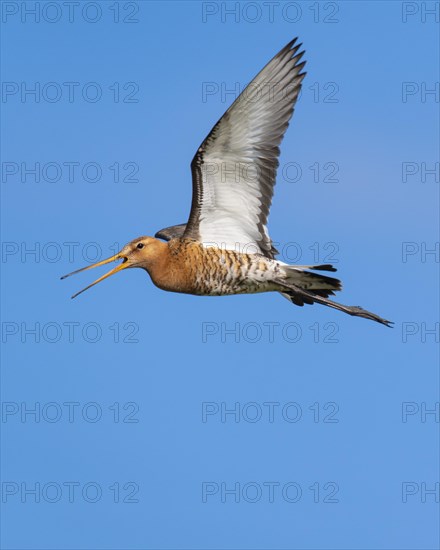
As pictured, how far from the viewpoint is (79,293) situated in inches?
699

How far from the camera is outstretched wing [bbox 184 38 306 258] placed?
16.7 metres

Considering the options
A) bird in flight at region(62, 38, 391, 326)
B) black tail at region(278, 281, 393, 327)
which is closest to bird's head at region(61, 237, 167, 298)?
bird in flight at region(62, 38, 391, 326)

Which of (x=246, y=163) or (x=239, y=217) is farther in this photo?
(x=239, y=217)

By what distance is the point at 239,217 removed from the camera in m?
17.7

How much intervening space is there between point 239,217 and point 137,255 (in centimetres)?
135

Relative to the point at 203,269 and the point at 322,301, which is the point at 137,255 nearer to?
the point at 203,269

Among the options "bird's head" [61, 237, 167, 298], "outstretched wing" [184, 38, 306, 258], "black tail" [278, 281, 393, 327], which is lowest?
"black tail" [278, 281, 393, 327]

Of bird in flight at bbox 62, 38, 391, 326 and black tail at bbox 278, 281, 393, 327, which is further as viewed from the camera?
black tail at bbox 278, 281, 393, 327

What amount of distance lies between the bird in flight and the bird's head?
12 mm

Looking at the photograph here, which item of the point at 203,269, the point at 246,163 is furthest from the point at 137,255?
the point at 246,163

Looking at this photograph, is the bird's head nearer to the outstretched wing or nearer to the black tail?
the outstretched wing

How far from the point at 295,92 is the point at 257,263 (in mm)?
2169

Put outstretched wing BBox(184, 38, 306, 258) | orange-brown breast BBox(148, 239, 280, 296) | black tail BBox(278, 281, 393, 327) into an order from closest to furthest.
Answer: outstretched wing BBox(184, 38, 306, 258)
orange-brown breast BBox(148, 239, 280, 296)
black tail BBox(278, 281, 393, 327)

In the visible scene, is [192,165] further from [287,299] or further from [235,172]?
[287,299]
